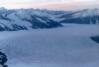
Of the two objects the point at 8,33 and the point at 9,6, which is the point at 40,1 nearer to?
the point at 9,6

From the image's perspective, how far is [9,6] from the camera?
1.46 m

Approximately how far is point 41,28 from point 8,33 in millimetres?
270

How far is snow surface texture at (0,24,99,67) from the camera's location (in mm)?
1396

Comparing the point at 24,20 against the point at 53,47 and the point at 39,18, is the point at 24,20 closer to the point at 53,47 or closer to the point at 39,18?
the point at 39,18

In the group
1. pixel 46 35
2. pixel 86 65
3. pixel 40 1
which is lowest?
pixel 86 65

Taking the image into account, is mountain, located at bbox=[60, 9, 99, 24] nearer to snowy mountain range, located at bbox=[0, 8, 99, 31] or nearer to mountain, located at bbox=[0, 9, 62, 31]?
snowy mountain range, located at bbox=[0, 8, 99, 31]

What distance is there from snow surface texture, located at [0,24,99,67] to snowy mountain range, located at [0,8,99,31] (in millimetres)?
43

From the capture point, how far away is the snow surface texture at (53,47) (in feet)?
4.58

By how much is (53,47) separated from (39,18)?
0.27 metres

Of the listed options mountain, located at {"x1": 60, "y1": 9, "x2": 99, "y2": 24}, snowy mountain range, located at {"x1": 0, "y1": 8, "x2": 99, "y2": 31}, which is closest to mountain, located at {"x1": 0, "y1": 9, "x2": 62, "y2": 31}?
snowy mountain range, located at {"x1": 0, "y1": 8, "x2": 99, "y2": 31}

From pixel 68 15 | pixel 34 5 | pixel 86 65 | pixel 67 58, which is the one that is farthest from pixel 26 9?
pixel 86 65

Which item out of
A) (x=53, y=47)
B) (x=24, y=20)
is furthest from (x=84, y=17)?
(x=24, y=20)

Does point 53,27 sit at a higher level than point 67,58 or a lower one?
higher

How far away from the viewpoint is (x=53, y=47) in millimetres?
1419
